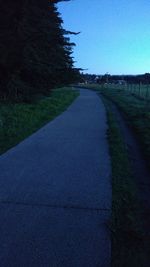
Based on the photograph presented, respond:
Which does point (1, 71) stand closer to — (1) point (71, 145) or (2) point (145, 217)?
(1) point (71, 145)

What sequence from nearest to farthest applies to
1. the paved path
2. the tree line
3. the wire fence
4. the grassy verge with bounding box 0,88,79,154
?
the paved path < the grassy verge with bounding box 0,88,79,154 < the tree line < the wire fence

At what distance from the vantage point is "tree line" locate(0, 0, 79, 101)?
17.6 meters

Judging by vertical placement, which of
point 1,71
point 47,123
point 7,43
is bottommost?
point 47,123

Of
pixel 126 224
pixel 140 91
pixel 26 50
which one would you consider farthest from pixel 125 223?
pixel 140 91

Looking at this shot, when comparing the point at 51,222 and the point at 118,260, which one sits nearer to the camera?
the point at 118,260

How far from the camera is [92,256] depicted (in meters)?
4.25

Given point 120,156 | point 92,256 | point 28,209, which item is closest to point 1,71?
point 120,156

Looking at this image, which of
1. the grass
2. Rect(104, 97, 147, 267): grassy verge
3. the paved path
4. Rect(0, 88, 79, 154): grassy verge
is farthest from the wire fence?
the grass

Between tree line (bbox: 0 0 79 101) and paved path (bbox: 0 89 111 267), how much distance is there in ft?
27.2

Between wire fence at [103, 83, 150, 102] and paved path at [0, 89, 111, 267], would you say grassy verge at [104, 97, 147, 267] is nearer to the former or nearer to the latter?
paved path at [0, 89, 111, 267]

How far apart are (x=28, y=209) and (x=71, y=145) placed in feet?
17.0

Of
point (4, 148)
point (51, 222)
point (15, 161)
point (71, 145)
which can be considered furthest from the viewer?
point (71, 145)

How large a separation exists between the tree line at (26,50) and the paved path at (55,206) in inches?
326

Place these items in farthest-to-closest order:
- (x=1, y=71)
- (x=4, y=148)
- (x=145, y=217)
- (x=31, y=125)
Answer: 1. (x=1, y=71)
2. (x=31, y=125)
3. (x=4, y=148)
4. (x=145, y=217)
